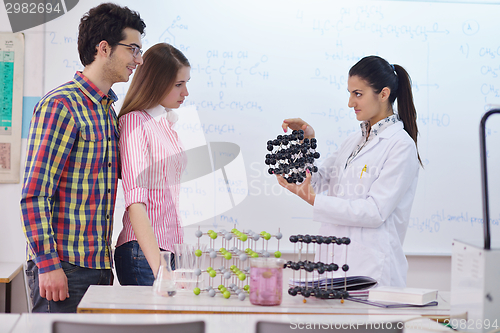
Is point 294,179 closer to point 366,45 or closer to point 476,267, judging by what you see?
point 476,267

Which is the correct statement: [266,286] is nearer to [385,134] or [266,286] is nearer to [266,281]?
[266,281]

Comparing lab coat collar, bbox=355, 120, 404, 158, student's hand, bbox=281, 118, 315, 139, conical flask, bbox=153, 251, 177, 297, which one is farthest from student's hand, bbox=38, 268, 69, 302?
lab coat collar, bbox=355, 120, 404, 158

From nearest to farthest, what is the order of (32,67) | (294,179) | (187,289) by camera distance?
(187,289)
(294,179)
(32,67)

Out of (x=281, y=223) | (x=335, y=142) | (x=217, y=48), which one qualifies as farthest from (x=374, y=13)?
(x=281, y=223)

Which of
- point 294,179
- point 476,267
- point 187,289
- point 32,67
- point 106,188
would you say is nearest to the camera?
point 476,267

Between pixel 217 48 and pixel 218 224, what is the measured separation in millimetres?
1146

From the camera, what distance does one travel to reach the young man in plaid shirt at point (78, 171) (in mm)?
1412

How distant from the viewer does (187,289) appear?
1.43 m

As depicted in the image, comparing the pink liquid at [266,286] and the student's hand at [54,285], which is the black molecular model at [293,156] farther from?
the student's hand at [54,285]

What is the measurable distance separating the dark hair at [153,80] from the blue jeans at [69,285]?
614 mm

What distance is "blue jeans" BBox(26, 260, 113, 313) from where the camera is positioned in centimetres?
145

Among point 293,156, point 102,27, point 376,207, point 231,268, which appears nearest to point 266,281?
point 231,268

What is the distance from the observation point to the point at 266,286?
129 centimetres

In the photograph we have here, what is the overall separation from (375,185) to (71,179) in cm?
118
